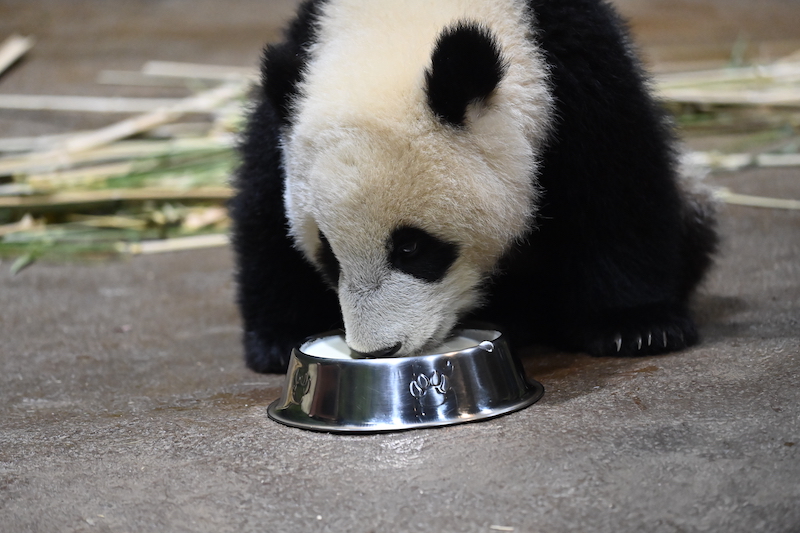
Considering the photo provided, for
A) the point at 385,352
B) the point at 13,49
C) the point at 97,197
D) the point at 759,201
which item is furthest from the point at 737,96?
the point at 13,49

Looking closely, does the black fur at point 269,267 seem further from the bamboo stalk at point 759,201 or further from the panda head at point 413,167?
the bamboo stalk at point 759,201

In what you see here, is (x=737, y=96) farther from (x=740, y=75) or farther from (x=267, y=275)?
(x=267, y=275)

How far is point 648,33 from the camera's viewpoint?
303 inches

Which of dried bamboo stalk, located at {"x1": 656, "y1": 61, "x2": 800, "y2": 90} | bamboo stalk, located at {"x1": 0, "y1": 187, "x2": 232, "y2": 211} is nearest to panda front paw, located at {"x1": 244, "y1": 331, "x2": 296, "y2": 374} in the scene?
bamboo stalk, located at {"x1": 0, "y1": 187, "x2": 232, "y2": 211}

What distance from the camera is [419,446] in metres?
1.75

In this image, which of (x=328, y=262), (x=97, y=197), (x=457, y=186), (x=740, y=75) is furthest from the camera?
(x=740, y=75)

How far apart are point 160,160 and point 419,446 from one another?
372cm

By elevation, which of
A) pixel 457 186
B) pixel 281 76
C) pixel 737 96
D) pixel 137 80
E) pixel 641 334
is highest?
pixel 281 76

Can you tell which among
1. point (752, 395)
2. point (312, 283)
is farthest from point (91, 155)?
point (752, 395)

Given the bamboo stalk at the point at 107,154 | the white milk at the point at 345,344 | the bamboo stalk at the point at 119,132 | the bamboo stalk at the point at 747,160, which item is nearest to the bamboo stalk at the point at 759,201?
the bamboo stalk at the point at 747,160

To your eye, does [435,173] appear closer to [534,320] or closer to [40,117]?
[534,320]

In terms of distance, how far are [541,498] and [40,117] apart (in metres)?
5.64

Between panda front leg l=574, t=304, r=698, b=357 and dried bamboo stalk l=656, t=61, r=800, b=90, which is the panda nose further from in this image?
dried bamboo stalk l=656, t=61, r=800, b=90

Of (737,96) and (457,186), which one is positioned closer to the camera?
(457,186)
